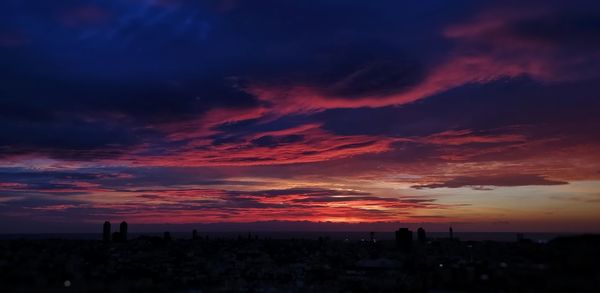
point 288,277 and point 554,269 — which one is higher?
point 554,269

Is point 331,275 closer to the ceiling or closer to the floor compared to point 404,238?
closer to the floor

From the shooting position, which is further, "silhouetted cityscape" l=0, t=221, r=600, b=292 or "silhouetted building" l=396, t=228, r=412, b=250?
"silhouetted building" l=396, t=228, r=412, b=250

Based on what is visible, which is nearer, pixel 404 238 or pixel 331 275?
pixel 331 275

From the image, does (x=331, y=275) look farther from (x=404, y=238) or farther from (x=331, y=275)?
(x=404, y=238)

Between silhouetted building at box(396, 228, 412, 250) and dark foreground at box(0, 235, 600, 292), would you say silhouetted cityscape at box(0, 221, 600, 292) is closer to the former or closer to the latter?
dark foreground at box(0, 235, 600, 292)

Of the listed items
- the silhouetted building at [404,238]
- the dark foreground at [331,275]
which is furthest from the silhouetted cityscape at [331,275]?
the silhouetted building at [404,238]

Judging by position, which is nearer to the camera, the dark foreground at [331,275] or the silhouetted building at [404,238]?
the dark foreground at [331,275]

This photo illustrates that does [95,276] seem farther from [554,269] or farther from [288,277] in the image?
[554,269]

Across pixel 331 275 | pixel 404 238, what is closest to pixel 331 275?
pixel 331 275

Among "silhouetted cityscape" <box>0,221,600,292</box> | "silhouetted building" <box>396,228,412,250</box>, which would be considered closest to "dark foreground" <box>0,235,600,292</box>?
"silhouetted cityscape" <box>0,221,600,292</box>

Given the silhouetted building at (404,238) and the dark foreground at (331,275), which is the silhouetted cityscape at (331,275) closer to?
the dark foreground at (331,275)

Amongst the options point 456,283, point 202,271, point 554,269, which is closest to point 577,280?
point 554,269
